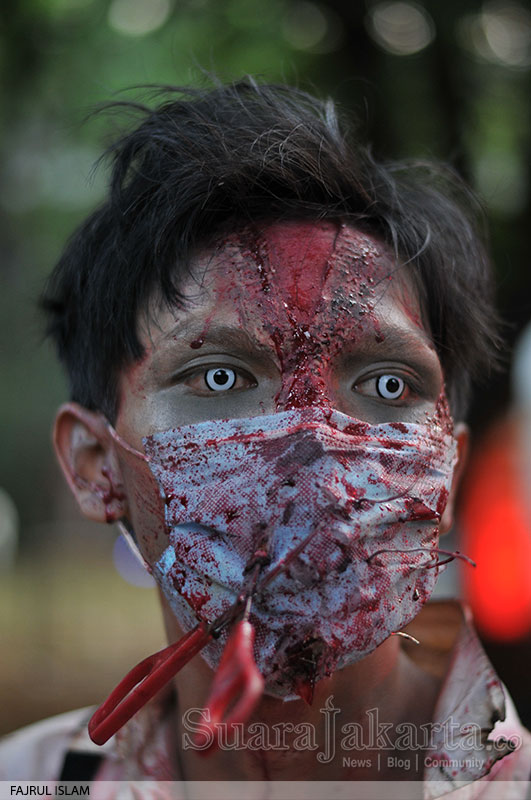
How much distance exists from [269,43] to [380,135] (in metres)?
0.94

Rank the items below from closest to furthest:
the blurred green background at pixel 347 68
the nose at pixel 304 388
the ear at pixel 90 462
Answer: the nose at pixel 304 388 → the ear at pixel 90 462 → the blurred green background at pixel 347 68

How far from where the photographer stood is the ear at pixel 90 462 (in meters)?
2.25

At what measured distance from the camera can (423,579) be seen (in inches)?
73.6

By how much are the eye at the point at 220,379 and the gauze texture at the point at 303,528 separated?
11 cm

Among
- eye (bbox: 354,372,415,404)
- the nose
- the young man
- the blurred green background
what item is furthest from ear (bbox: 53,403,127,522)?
the blurred green background

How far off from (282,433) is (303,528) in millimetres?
240

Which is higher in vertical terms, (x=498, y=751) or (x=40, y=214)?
(x=40, y=214)

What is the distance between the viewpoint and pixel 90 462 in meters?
2.35

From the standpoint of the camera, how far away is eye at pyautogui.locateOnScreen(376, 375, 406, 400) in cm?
203

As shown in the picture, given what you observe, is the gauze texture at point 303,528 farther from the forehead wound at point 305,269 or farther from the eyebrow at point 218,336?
the forehead wound at point 305,269

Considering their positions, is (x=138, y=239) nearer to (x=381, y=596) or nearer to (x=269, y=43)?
(x=381, y=596)

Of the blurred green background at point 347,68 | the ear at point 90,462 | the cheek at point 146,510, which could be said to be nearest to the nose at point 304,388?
the cheek at point 146,510

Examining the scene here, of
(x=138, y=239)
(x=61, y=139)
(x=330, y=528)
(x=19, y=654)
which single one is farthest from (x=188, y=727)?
(x=19, y=654)

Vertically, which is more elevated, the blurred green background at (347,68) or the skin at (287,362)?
the blurred green background at (347,68)
